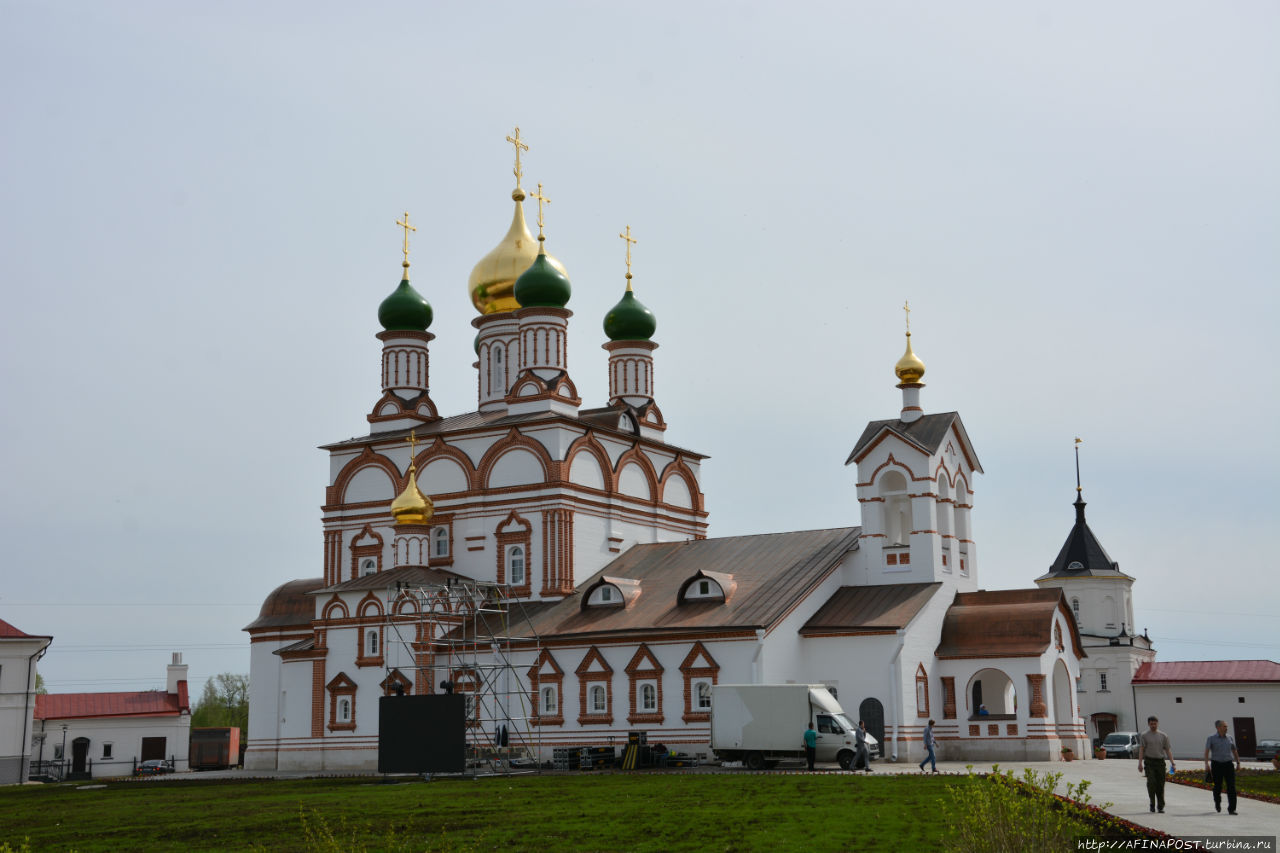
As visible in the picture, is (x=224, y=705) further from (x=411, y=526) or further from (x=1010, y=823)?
(x=1010, y=823)

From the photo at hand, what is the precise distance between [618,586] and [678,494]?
681cm

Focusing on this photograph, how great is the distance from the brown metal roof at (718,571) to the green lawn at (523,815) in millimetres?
6201

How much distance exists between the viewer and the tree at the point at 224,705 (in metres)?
74.5

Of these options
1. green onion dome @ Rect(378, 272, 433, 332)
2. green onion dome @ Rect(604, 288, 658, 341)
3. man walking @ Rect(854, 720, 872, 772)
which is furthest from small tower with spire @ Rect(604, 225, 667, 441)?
man walking @ Rect(854, 720, 872, 772)

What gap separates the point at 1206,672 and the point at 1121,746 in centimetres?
982

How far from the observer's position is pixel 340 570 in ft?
124

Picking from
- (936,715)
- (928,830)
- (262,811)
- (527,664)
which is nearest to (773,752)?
(936,715)

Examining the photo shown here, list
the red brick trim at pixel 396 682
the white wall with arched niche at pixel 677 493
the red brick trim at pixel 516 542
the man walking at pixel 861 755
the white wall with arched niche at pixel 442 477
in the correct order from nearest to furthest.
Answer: the man walking at pixel 861 755, the red brick trim at pixel 396 682, the red brick trim at pixel 516 542, the white wall with arched niche at pixel 442 477, the white wall with arched niche at pixel 677 493

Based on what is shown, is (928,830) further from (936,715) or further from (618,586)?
(618,586)

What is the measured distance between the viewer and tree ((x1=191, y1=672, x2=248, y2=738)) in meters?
74.5

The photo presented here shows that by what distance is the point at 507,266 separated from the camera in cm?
3972

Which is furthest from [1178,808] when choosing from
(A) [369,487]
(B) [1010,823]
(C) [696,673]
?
(A) [369,487]

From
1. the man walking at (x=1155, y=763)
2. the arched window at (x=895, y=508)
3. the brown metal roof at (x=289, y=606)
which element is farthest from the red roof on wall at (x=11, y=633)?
the man walking at (x=1155, y=763)

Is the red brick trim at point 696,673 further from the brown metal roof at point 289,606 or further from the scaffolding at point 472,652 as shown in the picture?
the brown metal roof at point 289,606
